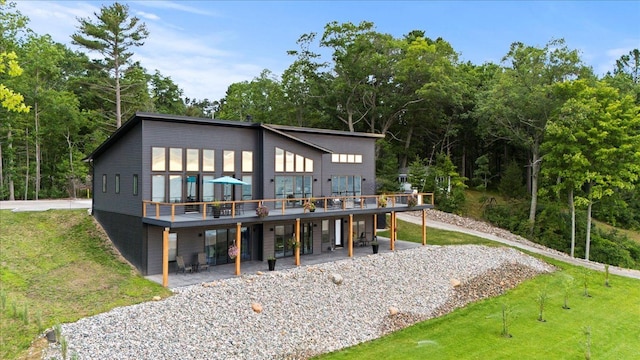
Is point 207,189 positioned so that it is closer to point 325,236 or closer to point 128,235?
point 128,235

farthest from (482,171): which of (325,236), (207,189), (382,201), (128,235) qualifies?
(128,235)

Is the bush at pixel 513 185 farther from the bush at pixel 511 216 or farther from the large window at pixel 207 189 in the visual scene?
the large window at pixel 207 189

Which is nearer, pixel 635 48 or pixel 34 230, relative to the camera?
pixel 34 230

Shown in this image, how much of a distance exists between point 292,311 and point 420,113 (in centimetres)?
3199

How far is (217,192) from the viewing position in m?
16.8

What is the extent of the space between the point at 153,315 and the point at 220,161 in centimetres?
746

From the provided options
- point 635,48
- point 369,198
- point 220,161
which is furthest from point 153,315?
point 635,48

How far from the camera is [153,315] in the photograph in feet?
35.2

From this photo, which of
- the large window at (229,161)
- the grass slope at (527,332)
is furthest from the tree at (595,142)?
the large window at (229,161)

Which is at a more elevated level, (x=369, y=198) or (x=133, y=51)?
(x=133, y=51)

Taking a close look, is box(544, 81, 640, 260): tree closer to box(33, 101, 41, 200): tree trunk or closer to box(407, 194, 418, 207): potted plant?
box(407, 194, 418, 207): potted plant

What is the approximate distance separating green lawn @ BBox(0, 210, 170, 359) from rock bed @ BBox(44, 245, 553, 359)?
34.5 inches

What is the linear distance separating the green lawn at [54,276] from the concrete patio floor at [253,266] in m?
1.01

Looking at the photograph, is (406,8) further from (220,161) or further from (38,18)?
(38,18)
